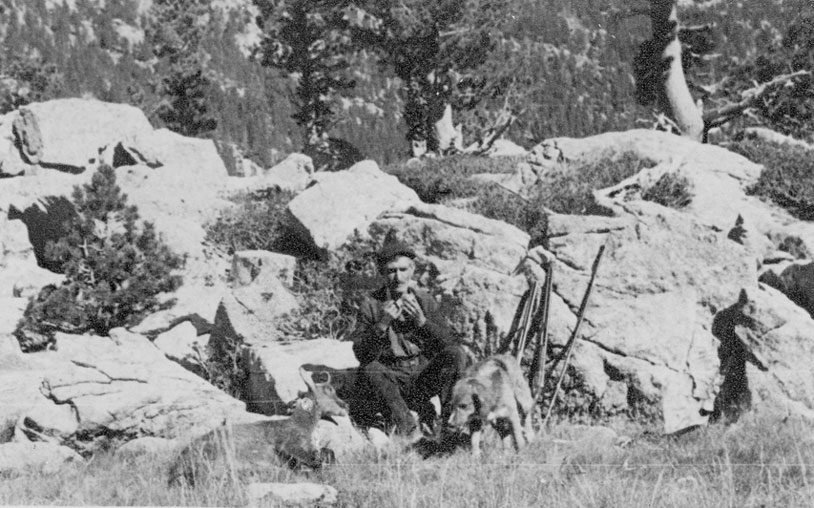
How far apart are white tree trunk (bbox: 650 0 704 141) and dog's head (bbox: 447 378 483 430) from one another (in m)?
16.1

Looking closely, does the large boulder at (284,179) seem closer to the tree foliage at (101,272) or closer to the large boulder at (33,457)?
the tree foliage at (101,272)

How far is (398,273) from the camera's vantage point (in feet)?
24.0

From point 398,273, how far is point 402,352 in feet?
2.60

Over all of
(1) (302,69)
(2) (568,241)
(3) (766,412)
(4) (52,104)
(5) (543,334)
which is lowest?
(3) (766,412)

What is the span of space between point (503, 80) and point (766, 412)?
23445mm

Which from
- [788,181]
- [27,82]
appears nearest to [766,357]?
[788,181]

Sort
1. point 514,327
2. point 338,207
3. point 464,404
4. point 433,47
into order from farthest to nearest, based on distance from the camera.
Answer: point 433,47 < point 338,207 < point 514,327 < point 464,404

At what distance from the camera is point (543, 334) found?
812 cm

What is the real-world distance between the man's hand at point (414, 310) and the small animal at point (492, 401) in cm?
67

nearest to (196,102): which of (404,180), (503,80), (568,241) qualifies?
(503,80)

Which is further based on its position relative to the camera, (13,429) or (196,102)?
(196,102)

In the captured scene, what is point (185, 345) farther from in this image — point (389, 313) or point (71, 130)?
point (71, 130)

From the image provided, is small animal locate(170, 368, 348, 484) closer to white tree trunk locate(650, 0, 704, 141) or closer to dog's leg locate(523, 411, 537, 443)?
dog's leg locate(523, 411, 537, 443)

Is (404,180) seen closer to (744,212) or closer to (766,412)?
(744,212)
